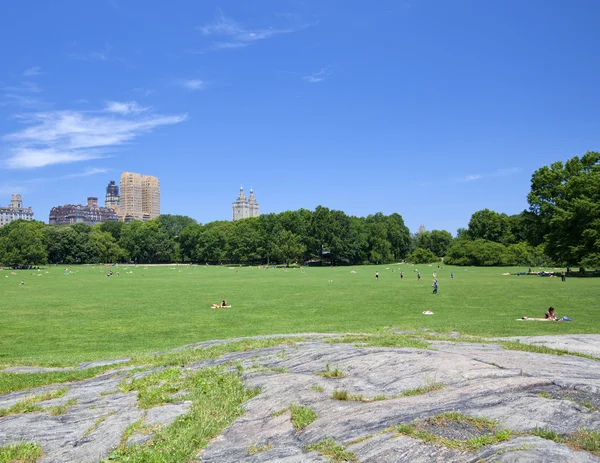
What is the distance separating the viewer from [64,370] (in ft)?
55.3

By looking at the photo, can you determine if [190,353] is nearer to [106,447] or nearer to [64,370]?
[64,370]

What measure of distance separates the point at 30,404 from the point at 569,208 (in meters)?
74.3

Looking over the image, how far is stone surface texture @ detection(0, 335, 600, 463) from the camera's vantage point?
7.93 m

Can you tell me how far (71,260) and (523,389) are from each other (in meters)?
171

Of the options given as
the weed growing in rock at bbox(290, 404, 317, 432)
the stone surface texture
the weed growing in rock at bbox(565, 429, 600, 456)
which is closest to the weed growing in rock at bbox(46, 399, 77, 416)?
the stone surface texture

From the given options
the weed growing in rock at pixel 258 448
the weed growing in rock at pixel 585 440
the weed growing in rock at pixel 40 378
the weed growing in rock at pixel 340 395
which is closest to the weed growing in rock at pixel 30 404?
the weed growing in rock at pixel 40 378

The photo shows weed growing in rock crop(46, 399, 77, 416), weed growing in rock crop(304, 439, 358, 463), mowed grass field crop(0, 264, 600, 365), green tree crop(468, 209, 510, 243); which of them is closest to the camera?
weed growing in rock crop(304, 439, 358, 463)

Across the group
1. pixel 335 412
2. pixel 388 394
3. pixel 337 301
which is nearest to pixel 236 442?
pixel 335 412

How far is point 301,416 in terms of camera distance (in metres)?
9.74

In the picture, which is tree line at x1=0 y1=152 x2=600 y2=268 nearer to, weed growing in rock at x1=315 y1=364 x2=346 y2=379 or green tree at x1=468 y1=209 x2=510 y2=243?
green tree at x1=468 y1=209 x2=510 y2=243

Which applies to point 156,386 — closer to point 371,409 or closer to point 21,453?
point 21,453

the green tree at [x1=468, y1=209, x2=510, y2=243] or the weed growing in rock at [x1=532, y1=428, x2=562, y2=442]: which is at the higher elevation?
the green tree at [x1=468, y1=209, x2=510, y2=243]

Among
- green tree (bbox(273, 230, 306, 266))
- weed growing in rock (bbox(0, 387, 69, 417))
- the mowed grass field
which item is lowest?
the mowed grass field

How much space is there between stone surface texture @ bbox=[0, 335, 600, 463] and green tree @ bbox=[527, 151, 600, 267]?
61622 millimetres
